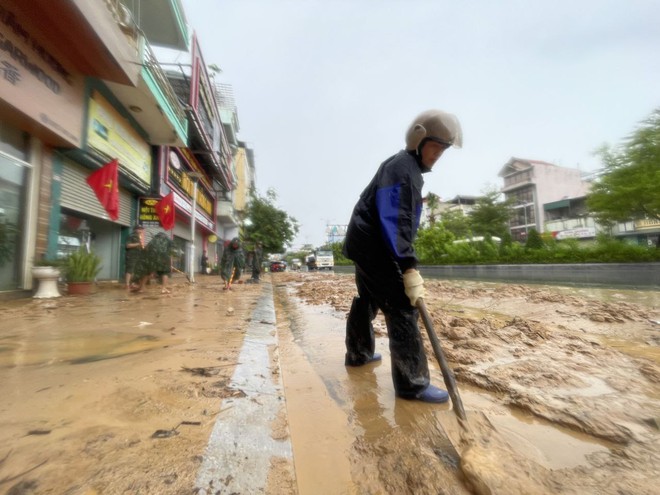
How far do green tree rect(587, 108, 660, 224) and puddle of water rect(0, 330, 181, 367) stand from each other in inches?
705

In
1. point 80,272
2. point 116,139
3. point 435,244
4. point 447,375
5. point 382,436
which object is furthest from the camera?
point 435,244

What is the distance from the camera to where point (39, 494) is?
A: 85 cm

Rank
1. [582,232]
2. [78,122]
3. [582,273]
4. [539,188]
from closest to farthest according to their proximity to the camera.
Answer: [78,122] < [582,273] < [582,232] < [539,188]

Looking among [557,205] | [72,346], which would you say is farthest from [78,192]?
[557,205]

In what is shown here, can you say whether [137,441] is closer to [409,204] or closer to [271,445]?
[271,445]

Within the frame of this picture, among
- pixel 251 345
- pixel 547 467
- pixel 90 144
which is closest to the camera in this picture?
pixel 547 467

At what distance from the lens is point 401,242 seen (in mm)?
1713

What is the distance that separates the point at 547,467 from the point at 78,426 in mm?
1646

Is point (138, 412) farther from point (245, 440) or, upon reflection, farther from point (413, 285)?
point (413, 285)

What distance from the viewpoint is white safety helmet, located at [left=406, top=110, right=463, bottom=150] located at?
188 centimetres

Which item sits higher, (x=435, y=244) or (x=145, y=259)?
(x=435, y=244)

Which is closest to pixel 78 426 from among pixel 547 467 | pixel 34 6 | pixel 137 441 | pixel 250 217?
pixel 137 441

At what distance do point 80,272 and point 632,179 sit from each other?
2018 cm

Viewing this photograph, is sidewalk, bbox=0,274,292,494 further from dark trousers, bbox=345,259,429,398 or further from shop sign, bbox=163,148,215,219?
shop sign, bbox=163,148,215,219
